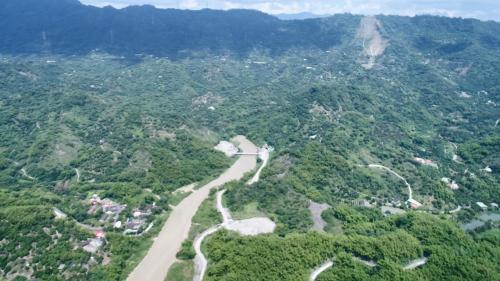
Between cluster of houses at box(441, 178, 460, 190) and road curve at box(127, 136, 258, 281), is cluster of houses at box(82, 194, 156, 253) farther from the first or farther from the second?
cluster of houses at box(441, 178, 460, 190)

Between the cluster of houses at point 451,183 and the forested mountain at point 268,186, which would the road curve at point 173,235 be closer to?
the forested mountain at point 268,186

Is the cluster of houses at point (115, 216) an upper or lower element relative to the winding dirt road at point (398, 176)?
lower

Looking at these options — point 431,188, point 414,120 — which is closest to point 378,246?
point 431,188

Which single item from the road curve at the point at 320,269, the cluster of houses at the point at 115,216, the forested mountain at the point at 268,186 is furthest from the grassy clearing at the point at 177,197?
the road curve at the point at 320,269

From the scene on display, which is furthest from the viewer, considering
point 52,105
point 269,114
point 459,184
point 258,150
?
point 269,114

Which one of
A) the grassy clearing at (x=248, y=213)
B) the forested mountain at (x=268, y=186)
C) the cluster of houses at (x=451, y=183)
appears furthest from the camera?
the cluster of houses at (x=451, y=183)

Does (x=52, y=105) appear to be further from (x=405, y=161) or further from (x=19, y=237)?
(x=405, y=161)

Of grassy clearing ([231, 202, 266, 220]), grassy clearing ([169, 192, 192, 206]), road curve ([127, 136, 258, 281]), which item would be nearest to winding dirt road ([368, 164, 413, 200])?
road curve ([127, 136, 258, 281])

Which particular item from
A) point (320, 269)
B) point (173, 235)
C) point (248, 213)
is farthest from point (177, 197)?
point (320, 269)
